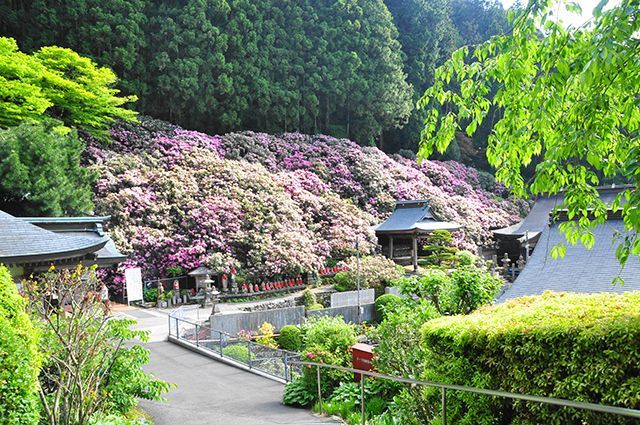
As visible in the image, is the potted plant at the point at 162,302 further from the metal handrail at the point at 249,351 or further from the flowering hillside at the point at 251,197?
the metal handrail at the point at 249,351

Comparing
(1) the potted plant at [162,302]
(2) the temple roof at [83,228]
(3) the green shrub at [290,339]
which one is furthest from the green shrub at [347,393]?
(1) the potted plant at [162,302]

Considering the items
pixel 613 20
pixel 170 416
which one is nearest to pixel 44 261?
pixel 170 416

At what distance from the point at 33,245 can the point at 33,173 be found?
9741 mm

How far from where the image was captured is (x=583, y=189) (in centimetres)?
384

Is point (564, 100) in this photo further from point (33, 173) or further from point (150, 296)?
point (150, 296)

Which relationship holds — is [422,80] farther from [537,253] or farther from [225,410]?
[225,410]

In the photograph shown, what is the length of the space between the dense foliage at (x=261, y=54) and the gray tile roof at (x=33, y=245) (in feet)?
80.5

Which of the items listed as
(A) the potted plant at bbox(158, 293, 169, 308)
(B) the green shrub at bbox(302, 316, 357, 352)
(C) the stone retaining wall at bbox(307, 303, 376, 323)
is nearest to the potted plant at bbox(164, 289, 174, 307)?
(A) the potted plant at bbox(158, 293, 169, 308)

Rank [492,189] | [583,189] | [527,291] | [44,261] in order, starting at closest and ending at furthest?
[583,189] → [44,261] → [527,291] → [492,189]

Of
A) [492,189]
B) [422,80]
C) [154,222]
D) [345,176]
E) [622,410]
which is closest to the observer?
[622,410]

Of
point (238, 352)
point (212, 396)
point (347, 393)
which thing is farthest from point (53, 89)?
point (347, 393)

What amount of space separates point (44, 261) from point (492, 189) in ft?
138

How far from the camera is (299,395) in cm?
→ 973

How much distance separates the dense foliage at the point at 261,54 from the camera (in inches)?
1272
